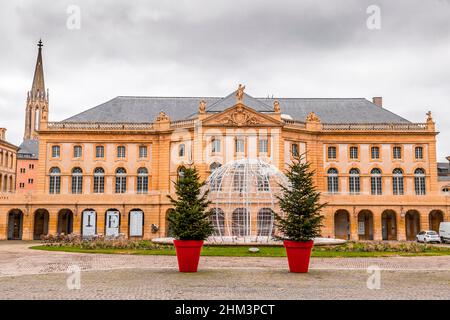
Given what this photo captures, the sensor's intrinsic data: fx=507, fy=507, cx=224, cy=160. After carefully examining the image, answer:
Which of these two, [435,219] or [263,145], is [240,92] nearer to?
[263,145]

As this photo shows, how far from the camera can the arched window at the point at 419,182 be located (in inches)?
2074

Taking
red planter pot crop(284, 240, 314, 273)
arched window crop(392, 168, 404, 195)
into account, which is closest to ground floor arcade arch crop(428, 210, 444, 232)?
arched window crop(392, 168, 404, 195)

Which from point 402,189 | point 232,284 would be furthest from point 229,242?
point 402,189

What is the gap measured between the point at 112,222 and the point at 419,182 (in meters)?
31.7

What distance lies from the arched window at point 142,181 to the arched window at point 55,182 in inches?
321

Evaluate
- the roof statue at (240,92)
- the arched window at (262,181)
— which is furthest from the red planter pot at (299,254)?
the roof statue at (240,92)

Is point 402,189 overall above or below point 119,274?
above

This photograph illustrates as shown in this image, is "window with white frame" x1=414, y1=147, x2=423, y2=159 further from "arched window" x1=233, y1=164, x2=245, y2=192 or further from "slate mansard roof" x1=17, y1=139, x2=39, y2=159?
"slate mansard roof" x1=17, y1=139, x2=39, y2=159

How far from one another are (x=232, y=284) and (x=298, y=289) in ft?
6.92

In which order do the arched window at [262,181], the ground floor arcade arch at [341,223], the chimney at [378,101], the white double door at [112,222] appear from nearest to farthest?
the arched window at [262,181] < the white double door at [112,222] < the ground floor arcade arch at [341,223] < the chimney at [378,101]

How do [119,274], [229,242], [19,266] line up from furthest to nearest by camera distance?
[229,242]
[19,266]
[119,274]

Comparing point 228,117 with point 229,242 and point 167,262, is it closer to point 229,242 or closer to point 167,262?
point 229,242

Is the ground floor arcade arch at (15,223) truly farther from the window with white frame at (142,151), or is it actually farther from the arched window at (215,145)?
the arched window at (215,145)

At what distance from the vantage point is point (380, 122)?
55.4 m
